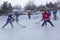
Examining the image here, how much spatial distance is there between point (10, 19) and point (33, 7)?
3457cm

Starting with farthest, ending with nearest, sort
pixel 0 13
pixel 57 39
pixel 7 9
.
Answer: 1. pixel 7 9
2. pixel 0 13
3. pixel 57 39

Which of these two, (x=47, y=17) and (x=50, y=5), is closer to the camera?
(x=47, y=17)

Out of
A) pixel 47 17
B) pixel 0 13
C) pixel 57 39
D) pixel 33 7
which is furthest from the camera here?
pixel 33 7

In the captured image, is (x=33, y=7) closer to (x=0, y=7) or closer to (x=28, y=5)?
(x=28, y=5)

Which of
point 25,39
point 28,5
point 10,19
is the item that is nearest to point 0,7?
point 28,5

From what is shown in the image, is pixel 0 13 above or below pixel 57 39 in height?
below

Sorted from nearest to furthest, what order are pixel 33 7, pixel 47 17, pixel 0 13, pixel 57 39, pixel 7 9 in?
pixel 57 39, pixel 47 17, pixel 0 13, pixel 7 9, pixel 33 7

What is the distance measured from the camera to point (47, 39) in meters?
Answer: 6.32

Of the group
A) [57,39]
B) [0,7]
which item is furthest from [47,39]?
[0,7]

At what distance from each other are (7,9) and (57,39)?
1378 inches

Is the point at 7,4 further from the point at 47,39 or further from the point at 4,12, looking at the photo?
the point at 47,39

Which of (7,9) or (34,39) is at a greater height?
(34,39)

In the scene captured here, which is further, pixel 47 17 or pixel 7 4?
pixel 7 4

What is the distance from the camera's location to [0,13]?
36938mm
